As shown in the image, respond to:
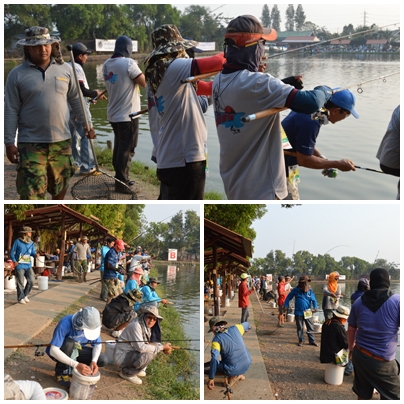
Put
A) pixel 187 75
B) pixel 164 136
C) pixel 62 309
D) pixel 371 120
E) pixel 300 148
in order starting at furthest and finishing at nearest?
pixel 371 120 < pixel 62 309 < pixel 164 136 < pixel 187 75 < pixel 300 148

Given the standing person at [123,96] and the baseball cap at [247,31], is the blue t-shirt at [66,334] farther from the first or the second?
the baseball cap at [247,31]

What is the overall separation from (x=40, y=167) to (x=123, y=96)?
2.41 m

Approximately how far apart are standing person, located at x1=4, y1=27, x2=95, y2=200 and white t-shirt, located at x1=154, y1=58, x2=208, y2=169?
1137 mm

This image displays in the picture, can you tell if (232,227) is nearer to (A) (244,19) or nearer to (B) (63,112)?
(B) (63,112)

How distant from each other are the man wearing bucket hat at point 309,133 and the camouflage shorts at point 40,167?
2260 millimetres

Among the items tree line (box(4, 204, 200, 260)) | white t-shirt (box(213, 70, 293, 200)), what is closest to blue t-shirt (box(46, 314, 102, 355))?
tree line (box(4, 204, 200, 260))

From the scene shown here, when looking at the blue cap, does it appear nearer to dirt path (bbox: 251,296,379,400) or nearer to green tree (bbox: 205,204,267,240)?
green tree (bbox: 205,204,267,240)

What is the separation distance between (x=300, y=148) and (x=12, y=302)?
5822 millimetres

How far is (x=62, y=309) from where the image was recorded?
782 centimetres

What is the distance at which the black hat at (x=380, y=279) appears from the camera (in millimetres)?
4840

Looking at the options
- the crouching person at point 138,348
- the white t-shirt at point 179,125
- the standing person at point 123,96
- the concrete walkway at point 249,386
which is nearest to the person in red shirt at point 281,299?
the concrete walkway at point 249,386

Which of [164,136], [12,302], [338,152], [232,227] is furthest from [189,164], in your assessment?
[338,152]

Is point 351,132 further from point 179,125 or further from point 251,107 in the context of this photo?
point 251,107

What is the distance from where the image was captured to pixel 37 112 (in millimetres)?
5035
